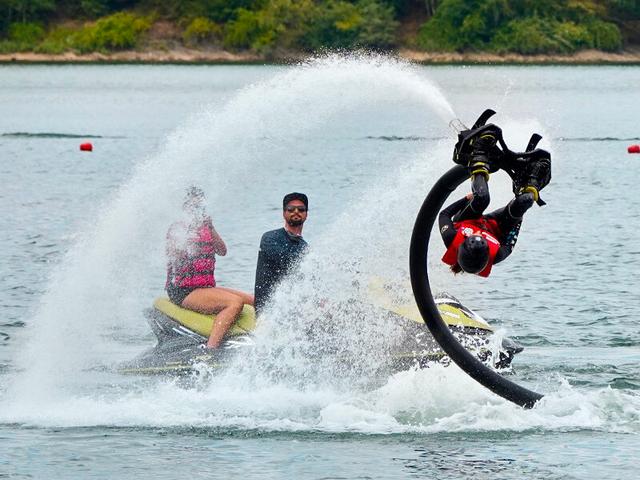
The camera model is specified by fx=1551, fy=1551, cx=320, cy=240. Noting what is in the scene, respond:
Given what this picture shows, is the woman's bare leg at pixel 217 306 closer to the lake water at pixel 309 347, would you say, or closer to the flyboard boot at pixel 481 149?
the lake water at pixel 309 347

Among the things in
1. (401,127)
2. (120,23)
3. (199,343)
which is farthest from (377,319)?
(120,23)

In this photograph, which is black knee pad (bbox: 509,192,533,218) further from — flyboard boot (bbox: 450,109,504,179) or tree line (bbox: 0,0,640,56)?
tree line (bbox: 0,0,640,56)

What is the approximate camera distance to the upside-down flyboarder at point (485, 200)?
10391 millimetres

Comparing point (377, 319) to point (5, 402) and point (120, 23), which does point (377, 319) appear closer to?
point (5, 402)

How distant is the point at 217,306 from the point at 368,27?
3289 inches

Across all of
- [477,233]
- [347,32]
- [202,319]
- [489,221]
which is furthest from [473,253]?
[347,32]

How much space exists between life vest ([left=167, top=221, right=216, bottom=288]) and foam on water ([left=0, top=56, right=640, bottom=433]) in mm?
858

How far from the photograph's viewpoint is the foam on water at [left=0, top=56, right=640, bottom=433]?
12.4 meters

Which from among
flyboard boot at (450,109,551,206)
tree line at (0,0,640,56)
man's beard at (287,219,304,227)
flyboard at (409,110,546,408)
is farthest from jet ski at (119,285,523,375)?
tree line at (0,0,640,56)

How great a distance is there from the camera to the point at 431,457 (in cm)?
1144

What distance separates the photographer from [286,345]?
13273mm

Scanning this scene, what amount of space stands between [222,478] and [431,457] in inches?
62.2

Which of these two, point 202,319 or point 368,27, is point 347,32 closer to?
point 368,27

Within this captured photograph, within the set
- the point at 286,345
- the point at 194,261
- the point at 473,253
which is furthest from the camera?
the point at 194,261
